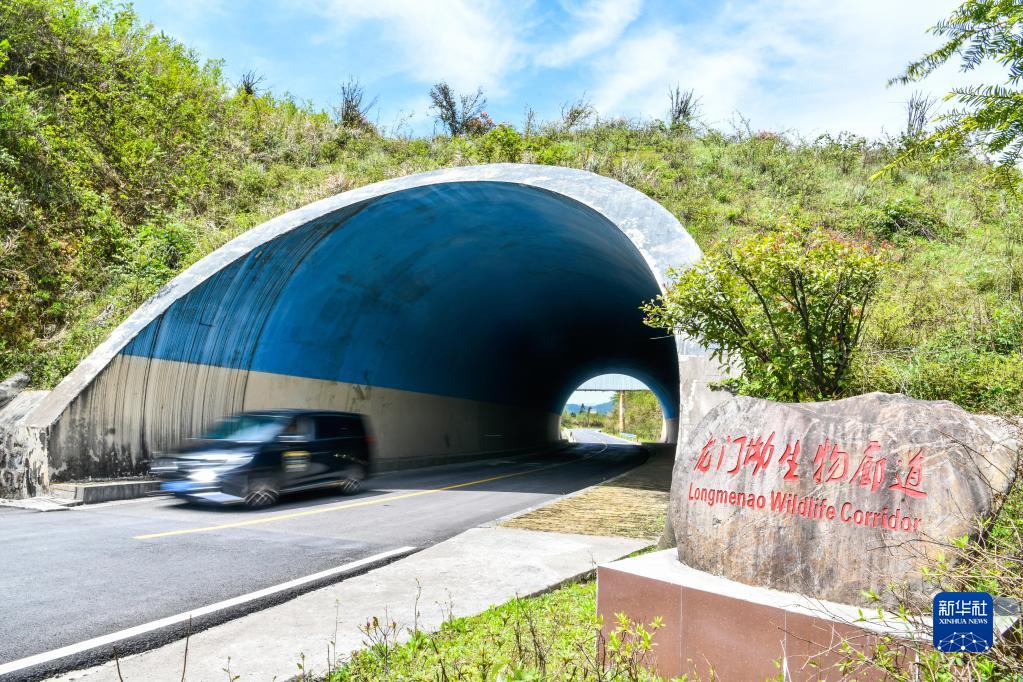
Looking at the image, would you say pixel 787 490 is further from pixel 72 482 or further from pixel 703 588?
pixel 72 482

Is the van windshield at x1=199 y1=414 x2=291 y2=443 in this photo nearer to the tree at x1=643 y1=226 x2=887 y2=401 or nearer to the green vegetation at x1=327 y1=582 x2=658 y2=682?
the tree at x1=643 y1=226 x2=887 y2=401

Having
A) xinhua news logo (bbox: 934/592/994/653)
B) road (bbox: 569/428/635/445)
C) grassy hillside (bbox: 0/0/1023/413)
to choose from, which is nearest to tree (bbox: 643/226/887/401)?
grassy hillside (bbox: 0/0/1023/413)

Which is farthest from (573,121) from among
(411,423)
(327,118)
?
(411,423)

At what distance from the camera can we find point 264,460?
11.0 metres

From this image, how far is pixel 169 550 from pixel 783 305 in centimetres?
735

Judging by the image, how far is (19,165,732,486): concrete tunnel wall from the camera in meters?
11.4

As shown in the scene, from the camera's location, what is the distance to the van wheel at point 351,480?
12.8m

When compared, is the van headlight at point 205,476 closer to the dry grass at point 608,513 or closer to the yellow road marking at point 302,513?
the yellow road marking at point 302,513

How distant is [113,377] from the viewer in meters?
11.9

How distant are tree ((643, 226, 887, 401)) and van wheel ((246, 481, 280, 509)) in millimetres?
6886

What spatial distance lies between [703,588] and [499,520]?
575 centimetres

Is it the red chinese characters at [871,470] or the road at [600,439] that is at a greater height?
the red chinese characters at [871,470]

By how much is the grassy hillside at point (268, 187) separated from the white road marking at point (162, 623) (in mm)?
6510

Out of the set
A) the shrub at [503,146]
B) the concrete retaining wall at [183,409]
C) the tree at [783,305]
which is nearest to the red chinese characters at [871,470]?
the tree at [783,305]
